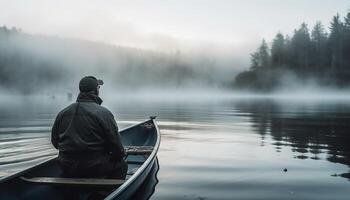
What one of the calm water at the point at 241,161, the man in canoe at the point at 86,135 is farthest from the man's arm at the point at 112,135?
the calm water at the point at 241,161

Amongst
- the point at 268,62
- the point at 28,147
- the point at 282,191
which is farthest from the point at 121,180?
the point at 268,62

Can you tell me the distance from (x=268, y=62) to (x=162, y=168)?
427ft

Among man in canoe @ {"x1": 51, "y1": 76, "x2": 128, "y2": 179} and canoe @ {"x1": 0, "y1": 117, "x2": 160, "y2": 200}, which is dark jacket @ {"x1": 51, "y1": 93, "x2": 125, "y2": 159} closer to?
man in canoe @ {"x1": 51, "y1": 76, "x2": 128, "y2": 179}

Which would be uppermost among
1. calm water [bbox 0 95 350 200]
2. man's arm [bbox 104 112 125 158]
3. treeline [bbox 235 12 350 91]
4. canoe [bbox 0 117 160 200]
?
treeline [bbox 235 12 350 91]

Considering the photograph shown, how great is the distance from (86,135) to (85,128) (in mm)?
160

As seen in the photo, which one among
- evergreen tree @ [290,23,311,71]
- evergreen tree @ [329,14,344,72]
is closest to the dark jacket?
evergreen tree @ [329,14,344,72]

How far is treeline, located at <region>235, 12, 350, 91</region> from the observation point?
121 metres

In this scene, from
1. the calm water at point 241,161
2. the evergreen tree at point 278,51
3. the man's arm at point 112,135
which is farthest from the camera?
the evergreen tree at point 278,51

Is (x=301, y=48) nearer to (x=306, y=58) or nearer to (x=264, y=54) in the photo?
(x=306, y=58)

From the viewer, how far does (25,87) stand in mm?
193000

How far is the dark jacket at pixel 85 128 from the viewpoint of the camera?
7625 mm

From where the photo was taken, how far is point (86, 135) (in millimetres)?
7711

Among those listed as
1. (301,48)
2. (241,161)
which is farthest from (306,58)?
(241,161)

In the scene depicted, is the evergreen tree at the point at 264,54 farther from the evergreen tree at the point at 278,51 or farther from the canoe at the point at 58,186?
the canoe at the point at 58,186
